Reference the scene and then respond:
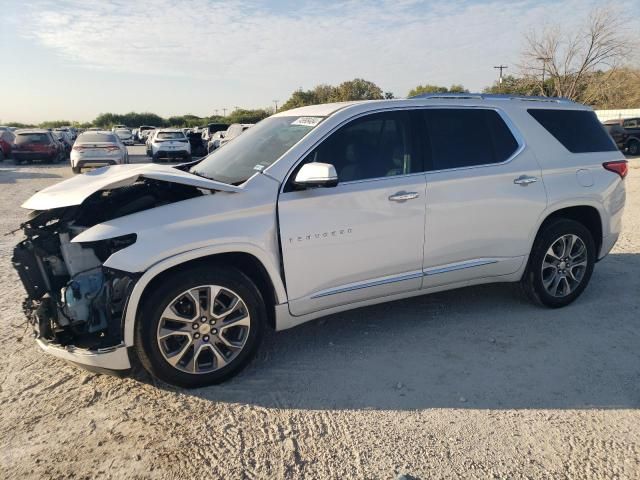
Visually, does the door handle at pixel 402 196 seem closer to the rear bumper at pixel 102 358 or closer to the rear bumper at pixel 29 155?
the rear bumper at pixel 102 358

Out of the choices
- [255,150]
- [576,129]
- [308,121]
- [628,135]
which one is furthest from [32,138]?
[628,135]

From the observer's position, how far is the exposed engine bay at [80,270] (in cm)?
325

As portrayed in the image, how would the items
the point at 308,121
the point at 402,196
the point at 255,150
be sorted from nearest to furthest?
the point at 402,196, the point at 308,121, the point at 255,150

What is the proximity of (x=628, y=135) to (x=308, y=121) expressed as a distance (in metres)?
24.2

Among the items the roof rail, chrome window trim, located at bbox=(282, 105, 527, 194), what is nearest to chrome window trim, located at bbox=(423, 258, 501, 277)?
chrome window trim, located at bbox=(282, 105, 527, 194)

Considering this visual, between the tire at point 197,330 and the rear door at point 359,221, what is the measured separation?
335mm

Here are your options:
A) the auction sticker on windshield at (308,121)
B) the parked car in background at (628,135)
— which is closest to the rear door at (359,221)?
the auction sticker on windshield at (308,121)

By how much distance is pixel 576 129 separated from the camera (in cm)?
478

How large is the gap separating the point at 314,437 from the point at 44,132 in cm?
2577

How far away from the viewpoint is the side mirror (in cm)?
334

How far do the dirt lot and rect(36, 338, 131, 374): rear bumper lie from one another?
250 millimetres

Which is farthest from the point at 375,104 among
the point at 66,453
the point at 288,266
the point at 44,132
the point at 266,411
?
the point at 44,132

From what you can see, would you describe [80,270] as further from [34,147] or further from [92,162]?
[34,147]

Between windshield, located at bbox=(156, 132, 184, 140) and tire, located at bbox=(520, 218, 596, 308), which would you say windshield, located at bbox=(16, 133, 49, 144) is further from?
tire, located at bbox=(520, 218, 596, 308)
